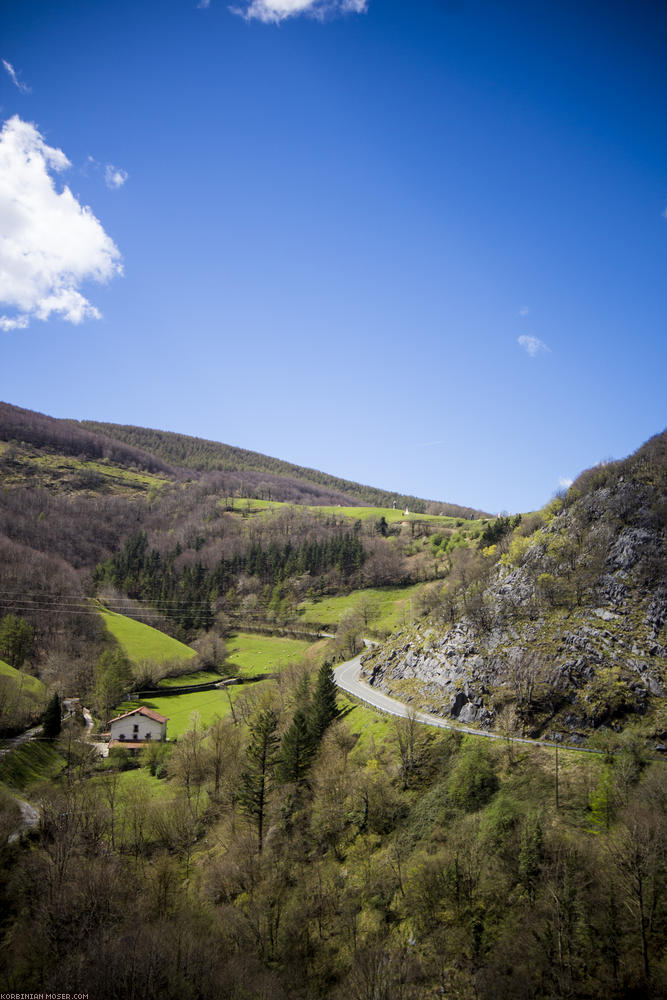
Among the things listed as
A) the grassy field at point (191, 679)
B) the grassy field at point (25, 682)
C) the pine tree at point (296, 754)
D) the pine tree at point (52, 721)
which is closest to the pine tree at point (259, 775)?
the pine tree at point (296, 754)

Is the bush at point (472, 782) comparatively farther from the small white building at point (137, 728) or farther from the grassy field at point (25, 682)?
the grassy field at point (25, 682)

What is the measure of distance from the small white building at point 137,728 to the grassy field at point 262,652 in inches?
997

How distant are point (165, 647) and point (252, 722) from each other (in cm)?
4736

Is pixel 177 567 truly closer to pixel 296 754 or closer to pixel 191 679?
pixel 191 679

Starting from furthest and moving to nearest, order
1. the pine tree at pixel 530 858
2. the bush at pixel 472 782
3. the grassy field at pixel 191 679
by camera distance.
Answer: the grassy field at pixel 191 679 < the bush at pixel 472 782 < the pine tree at pixel 530 858

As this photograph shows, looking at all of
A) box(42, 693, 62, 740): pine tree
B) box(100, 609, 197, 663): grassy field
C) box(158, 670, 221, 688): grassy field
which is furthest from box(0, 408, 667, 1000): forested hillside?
box(100, 609, 197, 663): grassy field

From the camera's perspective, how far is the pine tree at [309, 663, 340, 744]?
54.6 meters

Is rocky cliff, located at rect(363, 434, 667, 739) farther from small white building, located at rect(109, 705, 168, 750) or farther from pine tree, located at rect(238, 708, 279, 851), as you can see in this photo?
small white building, located at rect(109, 705, 168, 750)

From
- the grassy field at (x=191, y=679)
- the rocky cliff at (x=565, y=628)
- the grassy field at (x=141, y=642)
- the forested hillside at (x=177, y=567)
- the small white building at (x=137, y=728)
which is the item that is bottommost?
the grassy field at (x=191, y=679)

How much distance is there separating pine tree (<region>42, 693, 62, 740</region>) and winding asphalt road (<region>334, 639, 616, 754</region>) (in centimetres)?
3871

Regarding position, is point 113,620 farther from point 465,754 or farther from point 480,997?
point 480,997

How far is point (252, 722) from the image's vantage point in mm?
63094

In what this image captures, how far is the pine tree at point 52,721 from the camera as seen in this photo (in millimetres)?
64938

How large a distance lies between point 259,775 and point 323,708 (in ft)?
36.4
